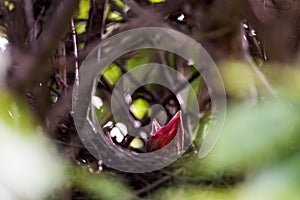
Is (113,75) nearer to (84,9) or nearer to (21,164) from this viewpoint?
(84,9)

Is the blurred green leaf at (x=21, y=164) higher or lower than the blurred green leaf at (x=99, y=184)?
lower

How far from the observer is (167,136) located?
0.89 metres

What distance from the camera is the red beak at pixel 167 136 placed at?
87 cm

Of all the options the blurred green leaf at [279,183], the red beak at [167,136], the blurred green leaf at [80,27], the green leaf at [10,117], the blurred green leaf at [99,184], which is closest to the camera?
the blurred green leaf at [279,183]

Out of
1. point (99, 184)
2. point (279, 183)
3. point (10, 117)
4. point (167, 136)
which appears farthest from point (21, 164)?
point (167, 136)

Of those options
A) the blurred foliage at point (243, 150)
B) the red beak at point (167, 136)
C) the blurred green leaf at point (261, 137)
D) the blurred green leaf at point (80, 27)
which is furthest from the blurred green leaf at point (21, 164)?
the blurred green leaf at point (80, 27)

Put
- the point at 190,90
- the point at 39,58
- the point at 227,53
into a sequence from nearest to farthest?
the point at 39,58, the point at 227,53, the point at 190,90

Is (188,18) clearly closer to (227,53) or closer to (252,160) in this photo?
(227,53)

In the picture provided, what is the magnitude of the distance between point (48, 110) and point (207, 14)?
0.88 ft

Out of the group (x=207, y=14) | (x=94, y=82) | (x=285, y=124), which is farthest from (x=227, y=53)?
(x=285, y=124)

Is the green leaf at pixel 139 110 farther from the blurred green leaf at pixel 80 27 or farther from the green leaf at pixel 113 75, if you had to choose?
the blurred green leaf at pixel 80 27

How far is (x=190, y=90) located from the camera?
1.03m

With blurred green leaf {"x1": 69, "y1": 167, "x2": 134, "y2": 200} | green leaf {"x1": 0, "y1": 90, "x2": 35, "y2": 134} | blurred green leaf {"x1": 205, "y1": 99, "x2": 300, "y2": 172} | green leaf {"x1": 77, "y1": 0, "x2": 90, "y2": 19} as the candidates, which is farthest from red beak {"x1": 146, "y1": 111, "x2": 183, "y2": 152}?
blurred green leaf {"x1": 205, "y1": 99, "x2": 300, "y2": 172}

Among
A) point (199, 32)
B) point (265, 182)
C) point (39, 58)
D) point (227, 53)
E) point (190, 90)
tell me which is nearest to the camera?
point (265, 182)
